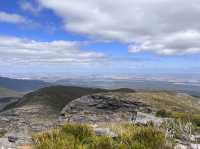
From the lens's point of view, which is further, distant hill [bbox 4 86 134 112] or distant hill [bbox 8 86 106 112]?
distant hill [bbox 8 86 106 112]

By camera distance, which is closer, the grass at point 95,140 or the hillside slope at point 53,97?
the grass at point 95,140

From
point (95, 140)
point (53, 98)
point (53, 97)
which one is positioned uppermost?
point (95, 140)

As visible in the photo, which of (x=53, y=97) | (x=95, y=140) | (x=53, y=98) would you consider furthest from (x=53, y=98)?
(x=95, y=140)

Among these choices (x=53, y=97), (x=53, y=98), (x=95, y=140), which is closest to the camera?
(x=95, y=140)

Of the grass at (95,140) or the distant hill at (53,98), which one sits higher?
the grass at (95,140)

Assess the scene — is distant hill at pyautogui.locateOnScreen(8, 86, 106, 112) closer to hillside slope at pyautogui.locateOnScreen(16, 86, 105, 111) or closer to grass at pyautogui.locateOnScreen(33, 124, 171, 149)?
hillside slope at pyautogui.locateOnScreen(16, 86, 105, 111)

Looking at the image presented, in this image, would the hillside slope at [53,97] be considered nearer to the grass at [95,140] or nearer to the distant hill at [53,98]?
the distant hill at [53,98]

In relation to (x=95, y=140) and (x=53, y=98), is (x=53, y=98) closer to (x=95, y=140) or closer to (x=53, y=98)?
(x=53, y=98)

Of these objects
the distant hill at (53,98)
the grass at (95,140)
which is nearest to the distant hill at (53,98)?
the distant hill at (53,98)

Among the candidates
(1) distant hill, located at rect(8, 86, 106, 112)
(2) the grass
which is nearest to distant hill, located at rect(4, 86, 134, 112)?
(1) distant hill, located at rect(8, 86, 106, 112)
